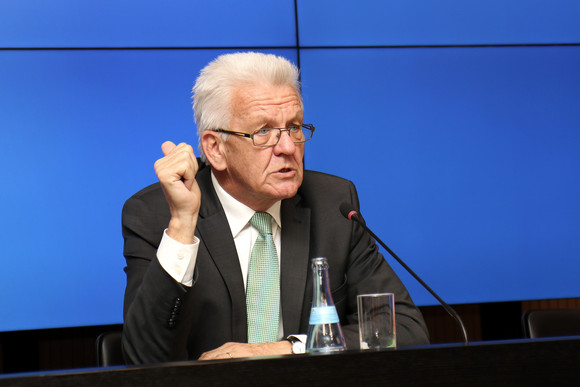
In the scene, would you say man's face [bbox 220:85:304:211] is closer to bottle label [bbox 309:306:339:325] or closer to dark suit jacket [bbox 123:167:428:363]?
dark suit jacket [bbox 123:167:428:363]

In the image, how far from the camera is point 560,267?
3068 millimetres

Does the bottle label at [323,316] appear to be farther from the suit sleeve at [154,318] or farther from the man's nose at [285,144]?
the man's nose at [285,144]

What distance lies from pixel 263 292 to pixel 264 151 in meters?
0.40

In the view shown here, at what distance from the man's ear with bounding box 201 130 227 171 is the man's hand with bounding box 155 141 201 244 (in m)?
0.34

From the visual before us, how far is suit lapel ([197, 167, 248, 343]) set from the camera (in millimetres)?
1840

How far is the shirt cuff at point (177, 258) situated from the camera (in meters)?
1.56

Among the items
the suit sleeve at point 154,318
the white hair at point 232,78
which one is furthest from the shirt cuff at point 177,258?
the white hair at point 232,78

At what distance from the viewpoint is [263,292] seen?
190cm

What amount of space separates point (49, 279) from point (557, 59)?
2459mm

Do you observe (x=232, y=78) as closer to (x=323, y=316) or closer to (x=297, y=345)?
(x=297, y=345)

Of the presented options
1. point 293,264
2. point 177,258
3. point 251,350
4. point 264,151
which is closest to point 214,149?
point 264,151

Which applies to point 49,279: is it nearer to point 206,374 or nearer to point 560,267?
point 206,374

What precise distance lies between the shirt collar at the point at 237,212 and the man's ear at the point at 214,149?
77mm

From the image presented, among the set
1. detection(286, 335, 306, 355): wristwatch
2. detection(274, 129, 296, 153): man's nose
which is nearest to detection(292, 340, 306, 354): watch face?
detection(286, 335, 306, 355): wristwatch
